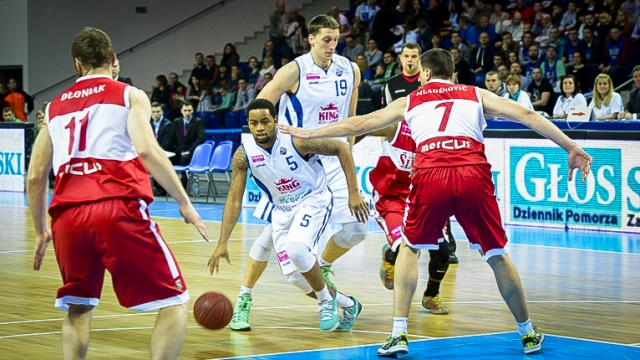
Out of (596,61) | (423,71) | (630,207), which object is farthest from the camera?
(596,61)

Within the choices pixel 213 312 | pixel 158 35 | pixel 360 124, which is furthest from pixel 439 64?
pixel 158 35

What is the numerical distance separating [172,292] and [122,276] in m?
0.25

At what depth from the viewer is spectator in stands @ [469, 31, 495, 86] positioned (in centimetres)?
1919

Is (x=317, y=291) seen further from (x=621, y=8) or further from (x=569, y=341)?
(x=621, y=8)

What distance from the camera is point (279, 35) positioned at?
23.8m

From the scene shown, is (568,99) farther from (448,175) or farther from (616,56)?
(448,175)

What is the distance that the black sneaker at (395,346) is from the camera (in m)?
6.40

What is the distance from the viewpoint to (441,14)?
2145cm

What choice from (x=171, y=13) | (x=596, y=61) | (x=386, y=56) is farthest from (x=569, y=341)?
(x=171, y=13)

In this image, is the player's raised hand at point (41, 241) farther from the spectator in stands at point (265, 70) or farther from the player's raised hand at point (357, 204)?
the spectator in stands at point (265, 70)

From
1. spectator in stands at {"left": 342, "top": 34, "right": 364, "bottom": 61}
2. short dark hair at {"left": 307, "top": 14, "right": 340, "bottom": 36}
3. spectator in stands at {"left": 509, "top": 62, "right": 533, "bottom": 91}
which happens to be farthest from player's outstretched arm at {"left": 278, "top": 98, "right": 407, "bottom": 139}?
spectator in stands at {"left": 342, "top": 34, "right": 364, "bottom": 61}

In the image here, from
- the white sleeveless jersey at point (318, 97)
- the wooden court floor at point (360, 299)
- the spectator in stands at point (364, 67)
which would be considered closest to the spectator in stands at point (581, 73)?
the spectator in stands at point (364, 67)

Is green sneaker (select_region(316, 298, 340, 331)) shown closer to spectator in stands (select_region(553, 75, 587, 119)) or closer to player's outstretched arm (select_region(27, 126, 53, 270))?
player's outstretched arm (select_region(27, 126, 53, 270))

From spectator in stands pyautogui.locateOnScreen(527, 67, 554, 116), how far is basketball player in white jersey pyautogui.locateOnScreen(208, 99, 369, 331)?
1010 centimetres
